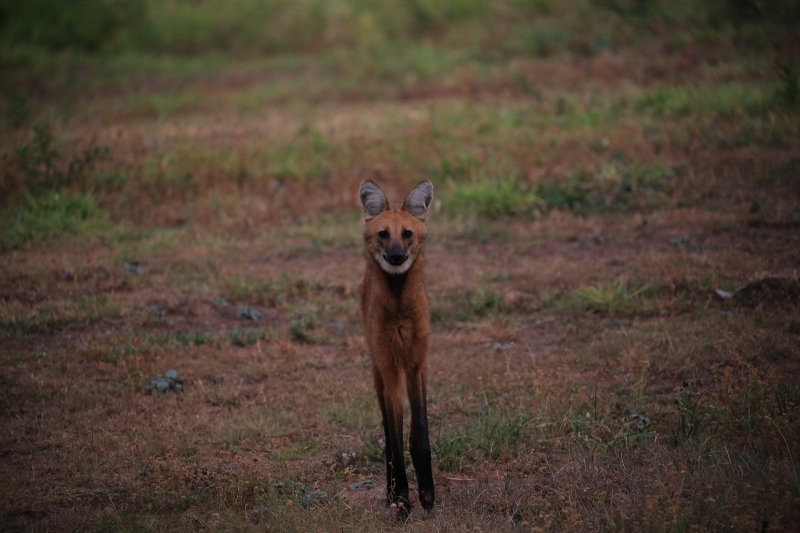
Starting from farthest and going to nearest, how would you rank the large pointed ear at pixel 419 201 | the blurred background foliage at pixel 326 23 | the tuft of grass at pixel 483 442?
the blurred background foliage at pixel 326 23 < the tuft of grass at pixel 483 442 < the large pointed ear at pixel 419 201

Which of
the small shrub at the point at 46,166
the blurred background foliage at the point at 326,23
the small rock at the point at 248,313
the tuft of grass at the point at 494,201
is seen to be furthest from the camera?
the blurred background foliage at the point at 326,23

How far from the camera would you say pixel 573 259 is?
7.88m

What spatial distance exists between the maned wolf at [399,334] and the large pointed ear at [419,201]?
0.14 m

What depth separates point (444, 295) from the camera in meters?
7.29

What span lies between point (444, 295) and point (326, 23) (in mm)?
13913

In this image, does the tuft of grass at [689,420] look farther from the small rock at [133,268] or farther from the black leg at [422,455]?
the small rock at [133,268]

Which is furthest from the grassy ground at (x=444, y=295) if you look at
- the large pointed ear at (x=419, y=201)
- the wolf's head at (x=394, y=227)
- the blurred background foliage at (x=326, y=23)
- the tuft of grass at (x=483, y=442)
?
the large pointed ear at (x=419, y=201)

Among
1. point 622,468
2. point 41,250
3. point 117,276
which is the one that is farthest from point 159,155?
point 622,468

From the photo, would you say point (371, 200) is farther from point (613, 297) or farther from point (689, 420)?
point (613, 297)

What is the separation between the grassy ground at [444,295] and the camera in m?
4.32

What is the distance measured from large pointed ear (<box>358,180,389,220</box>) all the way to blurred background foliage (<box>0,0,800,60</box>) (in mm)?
11928

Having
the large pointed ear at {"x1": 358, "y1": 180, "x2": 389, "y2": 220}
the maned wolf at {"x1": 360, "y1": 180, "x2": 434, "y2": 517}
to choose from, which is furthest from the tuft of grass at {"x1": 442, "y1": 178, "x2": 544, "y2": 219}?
the maned wolf at {"x1": 360, "y1": 180, "x2": 434, "y2": 517}

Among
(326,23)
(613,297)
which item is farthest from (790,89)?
(326,23)

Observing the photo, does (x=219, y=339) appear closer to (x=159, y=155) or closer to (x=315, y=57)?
(x=159, y=155)
